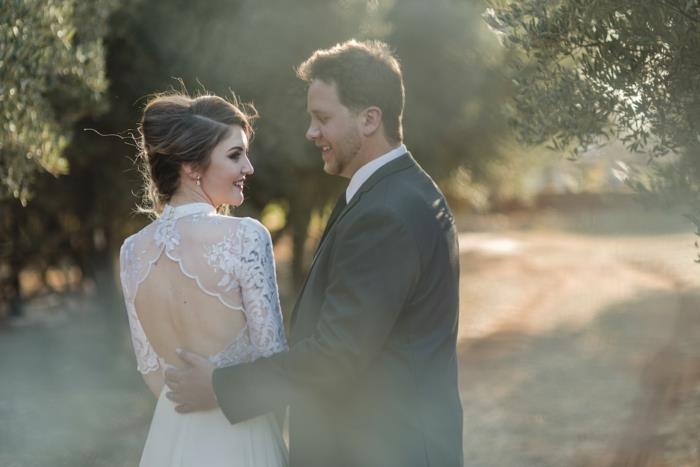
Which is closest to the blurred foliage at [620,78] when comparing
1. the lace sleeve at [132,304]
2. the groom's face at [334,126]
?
the groom's face at [334,126]

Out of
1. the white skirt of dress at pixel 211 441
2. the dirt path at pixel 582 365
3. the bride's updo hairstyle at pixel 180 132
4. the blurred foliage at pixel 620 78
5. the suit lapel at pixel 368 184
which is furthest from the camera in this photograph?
the dirt path at pixel 582 365

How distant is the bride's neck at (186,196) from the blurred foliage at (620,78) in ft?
11.3

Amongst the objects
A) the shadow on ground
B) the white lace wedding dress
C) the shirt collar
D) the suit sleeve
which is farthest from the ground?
the white lace wedding dress

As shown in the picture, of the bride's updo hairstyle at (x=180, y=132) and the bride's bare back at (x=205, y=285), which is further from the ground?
the bride's updo hairstyle at (x=180, y=132)

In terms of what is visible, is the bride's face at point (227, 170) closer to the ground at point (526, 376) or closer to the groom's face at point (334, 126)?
the groom's face at point (334, 126)

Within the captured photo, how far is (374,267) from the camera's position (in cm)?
334

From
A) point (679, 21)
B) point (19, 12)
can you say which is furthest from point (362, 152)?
point (19, 12)

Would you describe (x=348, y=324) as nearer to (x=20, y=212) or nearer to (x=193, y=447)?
(x=193, y=447)

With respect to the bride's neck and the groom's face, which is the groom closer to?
the groom's face

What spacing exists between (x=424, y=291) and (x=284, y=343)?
24.7 inches

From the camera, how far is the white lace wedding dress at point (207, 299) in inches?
141

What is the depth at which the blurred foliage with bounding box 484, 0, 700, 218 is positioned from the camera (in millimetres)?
5996

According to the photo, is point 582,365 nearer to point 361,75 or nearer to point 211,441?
point 211,441

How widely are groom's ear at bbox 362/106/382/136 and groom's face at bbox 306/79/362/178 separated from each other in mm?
27
